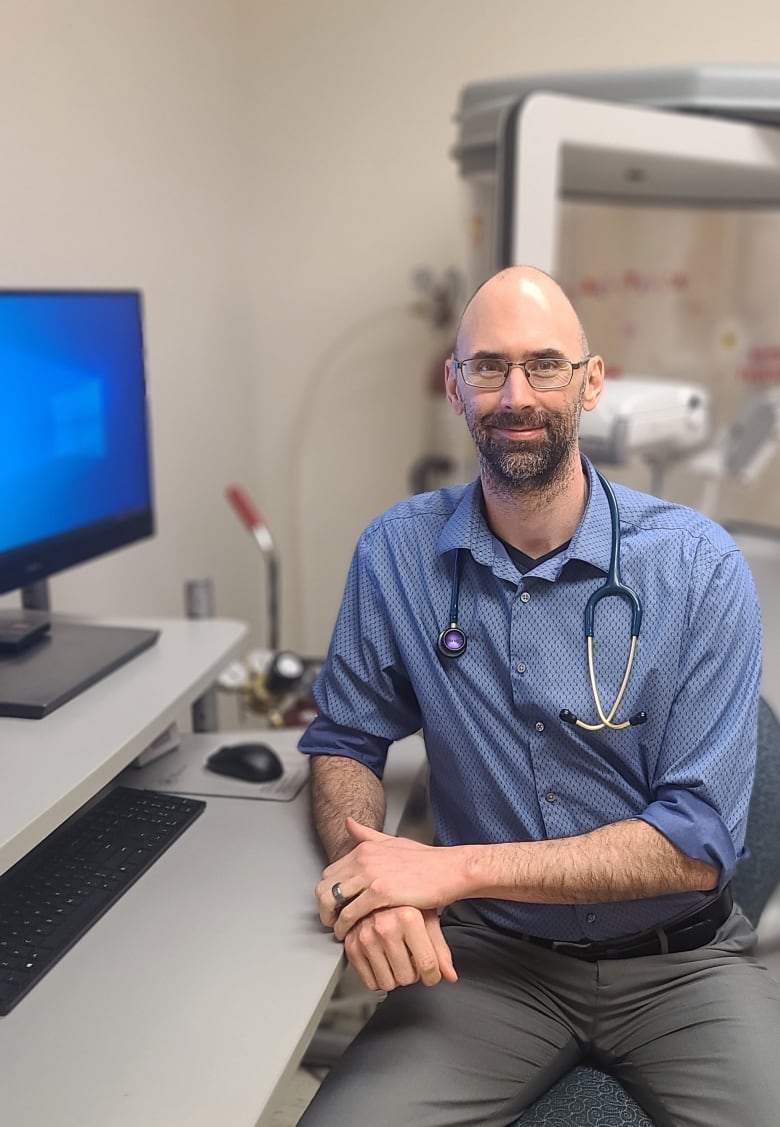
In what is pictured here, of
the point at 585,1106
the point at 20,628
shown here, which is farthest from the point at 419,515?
the point at 585,1106

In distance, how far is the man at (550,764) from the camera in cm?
112

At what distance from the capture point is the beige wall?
7.07ft

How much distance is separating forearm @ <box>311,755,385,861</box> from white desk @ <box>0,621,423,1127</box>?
0.10ft

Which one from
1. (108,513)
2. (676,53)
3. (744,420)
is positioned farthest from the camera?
(676,53)

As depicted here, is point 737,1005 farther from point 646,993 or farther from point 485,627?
point 485,627

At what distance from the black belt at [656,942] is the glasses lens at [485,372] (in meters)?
0.66

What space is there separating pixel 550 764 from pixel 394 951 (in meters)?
0.30

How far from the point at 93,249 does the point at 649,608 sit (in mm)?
1312

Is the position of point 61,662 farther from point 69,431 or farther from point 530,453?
point 530,453

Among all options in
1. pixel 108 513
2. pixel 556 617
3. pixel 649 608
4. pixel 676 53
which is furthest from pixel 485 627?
pixel 676 53

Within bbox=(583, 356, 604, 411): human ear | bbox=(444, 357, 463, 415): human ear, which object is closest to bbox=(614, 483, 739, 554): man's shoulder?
bbox=(583, 356, 604, 411): human ear

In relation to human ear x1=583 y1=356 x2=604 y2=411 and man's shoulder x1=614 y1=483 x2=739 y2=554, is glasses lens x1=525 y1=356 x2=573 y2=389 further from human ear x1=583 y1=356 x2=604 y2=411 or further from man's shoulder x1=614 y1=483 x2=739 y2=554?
man's shoulder x1=614 y1=483 x2=739 y2=554

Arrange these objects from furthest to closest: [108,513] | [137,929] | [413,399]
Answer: [413,399] < [108,513] < [137,929]

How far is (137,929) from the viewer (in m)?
1.08
